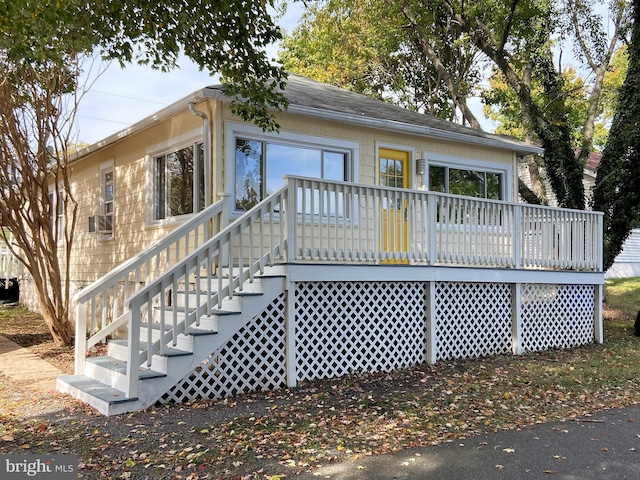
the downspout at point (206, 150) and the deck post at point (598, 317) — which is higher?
the downspout at point (206, 150)

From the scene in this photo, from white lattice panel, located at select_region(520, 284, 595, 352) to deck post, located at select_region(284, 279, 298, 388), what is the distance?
14.4 ft

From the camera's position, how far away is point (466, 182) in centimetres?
1104

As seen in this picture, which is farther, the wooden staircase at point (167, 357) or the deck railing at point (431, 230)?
the deck railing at point (431, 230)

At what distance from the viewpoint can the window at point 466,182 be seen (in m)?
10.6

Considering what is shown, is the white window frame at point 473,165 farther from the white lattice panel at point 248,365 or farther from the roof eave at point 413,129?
the white lattice panel at point 248,365

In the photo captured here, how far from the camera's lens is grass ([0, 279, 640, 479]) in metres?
4.21

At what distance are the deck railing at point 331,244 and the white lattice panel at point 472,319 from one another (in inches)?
17.0

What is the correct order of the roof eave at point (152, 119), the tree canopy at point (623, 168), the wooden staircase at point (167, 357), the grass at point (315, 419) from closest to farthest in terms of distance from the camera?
the grass at point (315, 419) < the wooden staircase at point (167, 357) < the roof eave at point (152, 119) < the tree canopy at point (623, 168)

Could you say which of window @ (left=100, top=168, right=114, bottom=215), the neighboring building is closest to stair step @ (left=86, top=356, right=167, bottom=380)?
window @ (left=100, top=168, right=114, bottom=215)

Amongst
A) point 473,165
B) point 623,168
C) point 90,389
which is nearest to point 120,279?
point 90,389

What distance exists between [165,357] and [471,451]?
3184 mm

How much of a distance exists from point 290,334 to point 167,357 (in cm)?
158

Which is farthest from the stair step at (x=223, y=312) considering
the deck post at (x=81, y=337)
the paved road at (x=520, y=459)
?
the paved road at (x=520, y=459)

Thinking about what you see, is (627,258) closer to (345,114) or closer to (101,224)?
(345,114)
